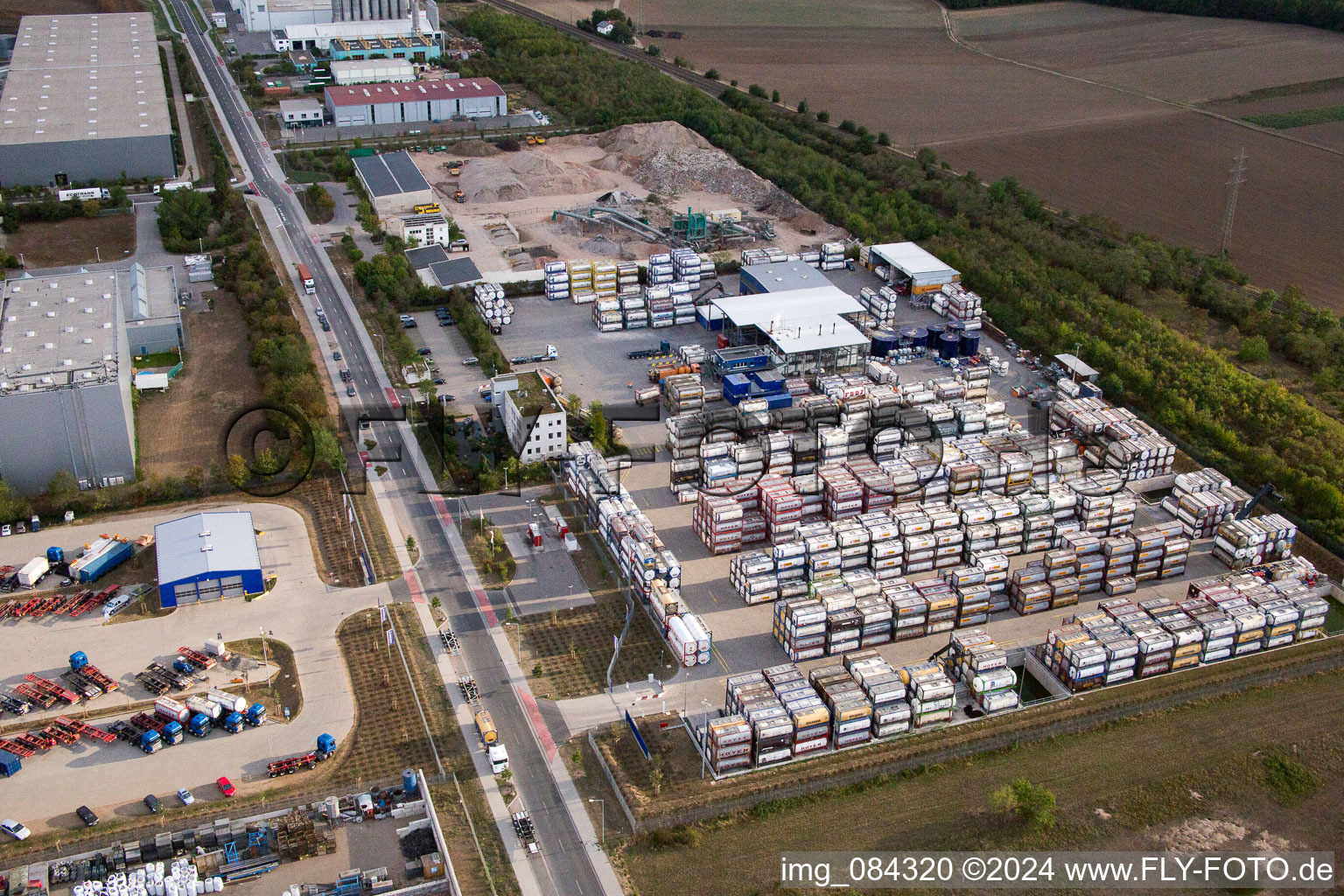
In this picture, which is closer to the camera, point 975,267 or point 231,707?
point 231,707

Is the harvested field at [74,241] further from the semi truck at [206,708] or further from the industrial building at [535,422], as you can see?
the semi truck at [206,708]

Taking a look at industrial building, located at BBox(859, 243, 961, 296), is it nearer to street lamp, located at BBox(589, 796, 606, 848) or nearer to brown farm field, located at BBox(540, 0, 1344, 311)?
brown farm field, located at BBox(540, 0, 1344, 311)

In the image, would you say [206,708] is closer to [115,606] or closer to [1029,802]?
[115,606]

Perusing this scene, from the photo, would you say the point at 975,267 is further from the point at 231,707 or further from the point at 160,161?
the point at 160,161

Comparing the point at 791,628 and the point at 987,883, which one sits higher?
the point at 791,628

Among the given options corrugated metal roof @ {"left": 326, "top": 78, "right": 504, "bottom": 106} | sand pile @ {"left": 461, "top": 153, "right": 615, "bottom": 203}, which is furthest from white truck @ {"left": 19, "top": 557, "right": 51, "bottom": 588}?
corrugated metal roof @ {"left": 326, "top": 78, "right": 504, "bottom": 106}

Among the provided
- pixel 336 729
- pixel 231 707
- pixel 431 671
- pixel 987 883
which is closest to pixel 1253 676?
pixel 987 883
